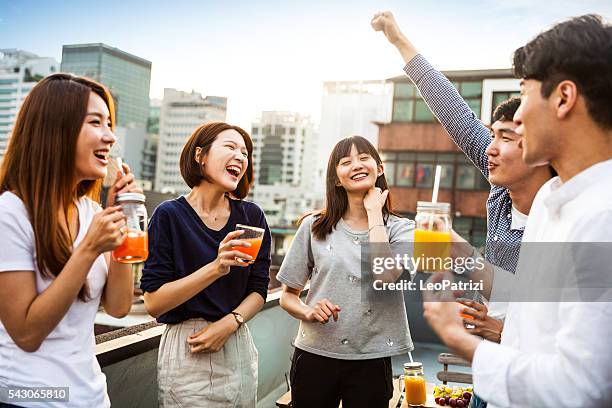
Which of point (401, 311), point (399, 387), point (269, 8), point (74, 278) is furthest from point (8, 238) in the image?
point (269, 8)

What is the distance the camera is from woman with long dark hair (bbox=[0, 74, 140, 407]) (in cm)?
122

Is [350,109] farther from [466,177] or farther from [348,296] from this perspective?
[348,296]

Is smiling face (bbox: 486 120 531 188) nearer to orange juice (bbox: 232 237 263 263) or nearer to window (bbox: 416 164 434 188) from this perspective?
orange juice (bbox: 232 237 263 263)

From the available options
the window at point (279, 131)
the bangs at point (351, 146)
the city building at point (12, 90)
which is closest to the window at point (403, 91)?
the city building at point (12, 90)

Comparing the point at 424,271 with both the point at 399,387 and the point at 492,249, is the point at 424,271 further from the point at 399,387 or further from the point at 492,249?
the point at 399,387

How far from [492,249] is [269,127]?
10897 centimetres

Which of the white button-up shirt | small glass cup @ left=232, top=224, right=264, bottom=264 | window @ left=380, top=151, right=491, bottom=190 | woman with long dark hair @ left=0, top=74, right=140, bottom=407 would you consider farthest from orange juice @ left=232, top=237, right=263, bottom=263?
window @ left=380, top=151, right=491, bottom=190

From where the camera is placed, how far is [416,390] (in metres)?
2.88

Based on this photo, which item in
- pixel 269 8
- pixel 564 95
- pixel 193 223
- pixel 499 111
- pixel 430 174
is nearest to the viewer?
pixel 564 95

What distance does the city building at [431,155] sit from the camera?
19531 millimetres

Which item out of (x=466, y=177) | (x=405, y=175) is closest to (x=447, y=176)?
(x=466, y=177)

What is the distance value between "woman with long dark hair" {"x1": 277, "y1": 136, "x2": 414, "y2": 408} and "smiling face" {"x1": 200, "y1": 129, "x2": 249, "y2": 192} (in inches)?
15.0

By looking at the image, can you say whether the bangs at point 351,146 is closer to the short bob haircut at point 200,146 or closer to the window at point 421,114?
the short bob haircut at point 200,146

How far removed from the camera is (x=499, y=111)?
1741mm
